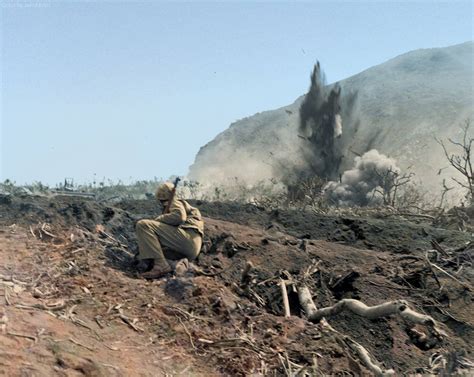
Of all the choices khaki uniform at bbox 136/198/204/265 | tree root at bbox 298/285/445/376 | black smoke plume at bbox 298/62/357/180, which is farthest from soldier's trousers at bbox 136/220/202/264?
black smoke plume at bbox 298/62/357/180

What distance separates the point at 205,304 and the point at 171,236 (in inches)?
64.3

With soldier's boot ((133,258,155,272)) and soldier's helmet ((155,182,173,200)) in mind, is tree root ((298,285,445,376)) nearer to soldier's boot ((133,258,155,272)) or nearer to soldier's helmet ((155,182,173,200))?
soldier's boot ((133,258,155,272))

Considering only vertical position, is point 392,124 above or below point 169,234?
above

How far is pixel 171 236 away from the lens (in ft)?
23.7

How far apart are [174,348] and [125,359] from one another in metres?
0.55

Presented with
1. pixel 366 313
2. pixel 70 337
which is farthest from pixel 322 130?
pixel 70 337

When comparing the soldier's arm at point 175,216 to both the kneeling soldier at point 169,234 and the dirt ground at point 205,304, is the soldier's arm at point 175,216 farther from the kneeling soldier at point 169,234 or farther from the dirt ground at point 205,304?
the dirt ground at point 205,304

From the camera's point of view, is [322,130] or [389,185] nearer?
[389,185]

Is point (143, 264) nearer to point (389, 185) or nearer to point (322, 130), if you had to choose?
point (389, 185)

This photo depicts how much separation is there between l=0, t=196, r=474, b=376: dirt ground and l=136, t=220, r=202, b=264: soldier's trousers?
1.03ft

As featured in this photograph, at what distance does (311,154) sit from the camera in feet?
119

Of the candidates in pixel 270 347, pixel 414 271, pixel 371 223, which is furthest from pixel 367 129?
pixel 270 347

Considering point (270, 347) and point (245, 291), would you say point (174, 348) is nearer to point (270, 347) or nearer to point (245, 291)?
point (270, 347)

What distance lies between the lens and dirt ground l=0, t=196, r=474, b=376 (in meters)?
4.53
